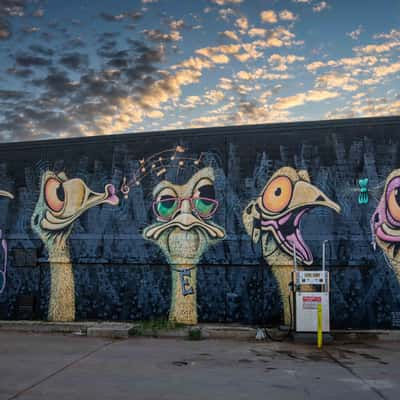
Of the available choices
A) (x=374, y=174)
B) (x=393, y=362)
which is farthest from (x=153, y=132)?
(x=393, y=362)

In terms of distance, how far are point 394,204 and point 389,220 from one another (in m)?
0.45

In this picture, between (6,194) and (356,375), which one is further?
(6,194)

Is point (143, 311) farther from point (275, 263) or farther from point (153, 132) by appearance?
point (153, 132)

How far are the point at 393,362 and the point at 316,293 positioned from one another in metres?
2.72

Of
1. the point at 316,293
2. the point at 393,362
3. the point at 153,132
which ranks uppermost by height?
the point at 153,132

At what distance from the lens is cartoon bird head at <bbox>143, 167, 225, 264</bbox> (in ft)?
45.6

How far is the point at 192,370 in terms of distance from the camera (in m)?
8.81

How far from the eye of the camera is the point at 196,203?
14.1 m

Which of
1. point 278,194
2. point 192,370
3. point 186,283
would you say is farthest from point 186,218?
point 192,370

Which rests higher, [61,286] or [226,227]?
[226,227]

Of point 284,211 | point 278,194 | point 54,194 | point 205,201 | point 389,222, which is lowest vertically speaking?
point 389,222

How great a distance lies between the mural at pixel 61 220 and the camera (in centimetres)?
1460

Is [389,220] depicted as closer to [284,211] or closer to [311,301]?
[284,211]

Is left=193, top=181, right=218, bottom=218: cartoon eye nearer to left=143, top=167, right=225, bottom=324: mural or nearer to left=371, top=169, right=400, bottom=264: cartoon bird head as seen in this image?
left=143, top=167, right=225, bottom=324: mural
